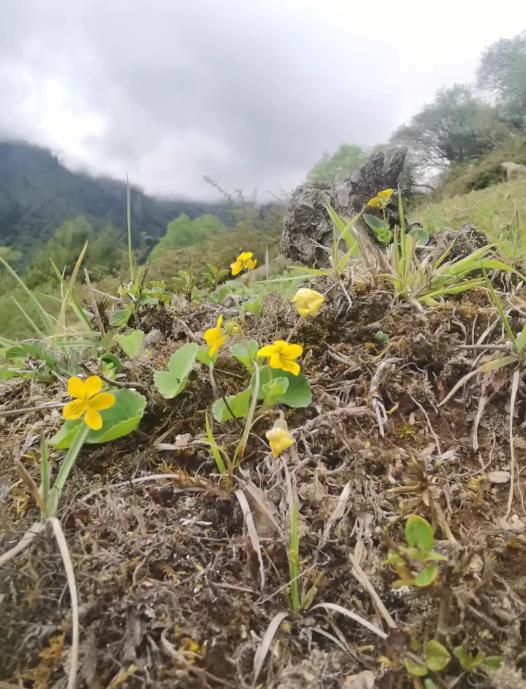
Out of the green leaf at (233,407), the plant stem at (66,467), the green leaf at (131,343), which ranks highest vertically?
the green leaf at (131,343)

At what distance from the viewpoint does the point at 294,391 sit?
1.03 metres

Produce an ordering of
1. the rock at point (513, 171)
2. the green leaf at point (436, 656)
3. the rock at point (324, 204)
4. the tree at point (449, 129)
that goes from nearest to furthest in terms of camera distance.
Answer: the green leaf at point (436, 656) < the rock at point (324, 204) < the rock at point (513, 171) < the tree at point (449, 129)

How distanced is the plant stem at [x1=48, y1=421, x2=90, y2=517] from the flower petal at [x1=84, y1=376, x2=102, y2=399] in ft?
0.27

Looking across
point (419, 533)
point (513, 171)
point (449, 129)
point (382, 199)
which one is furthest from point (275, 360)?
point (449, 129)

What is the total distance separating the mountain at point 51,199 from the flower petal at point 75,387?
30.3 m

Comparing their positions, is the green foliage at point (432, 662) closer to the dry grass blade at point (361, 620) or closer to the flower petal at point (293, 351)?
the dry grass blade at point (361, 620)

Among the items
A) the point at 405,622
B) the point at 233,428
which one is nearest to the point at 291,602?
the point at 405,622

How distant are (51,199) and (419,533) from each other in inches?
1821

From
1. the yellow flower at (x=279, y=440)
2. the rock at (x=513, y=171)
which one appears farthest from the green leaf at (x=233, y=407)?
the rock at (x=513, y=171)

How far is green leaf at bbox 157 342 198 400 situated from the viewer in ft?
3.43

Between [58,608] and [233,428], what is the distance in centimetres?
46

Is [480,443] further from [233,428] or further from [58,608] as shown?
[58,608]

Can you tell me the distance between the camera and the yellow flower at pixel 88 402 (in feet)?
2.74

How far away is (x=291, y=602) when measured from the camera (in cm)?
69
